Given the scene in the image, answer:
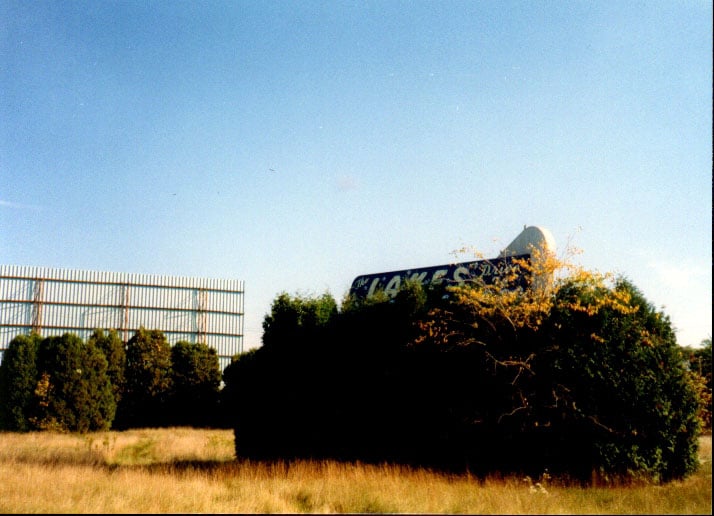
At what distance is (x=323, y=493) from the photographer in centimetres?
905

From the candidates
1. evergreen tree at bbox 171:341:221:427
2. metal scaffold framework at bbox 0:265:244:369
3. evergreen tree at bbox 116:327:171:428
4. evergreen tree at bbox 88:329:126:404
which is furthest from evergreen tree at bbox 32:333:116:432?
metal scaffold framework at bbox 0:265:244:369

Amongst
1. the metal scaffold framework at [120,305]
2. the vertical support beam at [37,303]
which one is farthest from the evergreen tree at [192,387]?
the vertical support beam at [37,303]

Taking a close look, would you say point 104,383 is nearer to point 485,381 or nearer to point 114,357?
point 114,357

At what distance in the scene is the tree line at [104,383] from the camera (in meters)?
27.3

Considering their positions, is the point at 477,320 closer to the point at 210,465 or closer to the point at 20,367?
the point at 210,465

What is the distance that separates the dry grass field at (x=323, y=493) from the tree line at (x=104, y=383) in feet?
52.5

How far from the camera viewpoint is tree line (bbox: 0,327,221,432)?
2727 centimetres

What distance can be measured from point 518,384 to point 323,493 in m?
4.03

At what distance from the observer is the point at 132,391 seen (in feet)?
105

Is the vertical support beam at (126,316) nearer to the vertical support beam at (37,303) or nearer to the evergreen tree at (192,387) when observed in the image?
the vertical support beam at (37,303)

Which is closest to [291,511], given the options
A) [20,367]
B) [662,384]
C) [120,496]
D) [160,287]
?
[120,496]

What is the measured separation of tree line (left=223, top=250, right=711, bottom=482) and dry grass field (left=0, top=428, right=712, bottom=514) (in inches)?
22.7

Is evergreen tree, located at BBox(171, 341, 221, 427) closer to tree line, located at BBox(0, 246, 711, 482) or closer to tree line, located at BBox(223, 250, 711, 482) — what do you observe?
tree line, located at BBox(0, 246, 711, 482)

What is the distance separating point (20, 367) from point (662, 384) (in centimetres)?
2737
